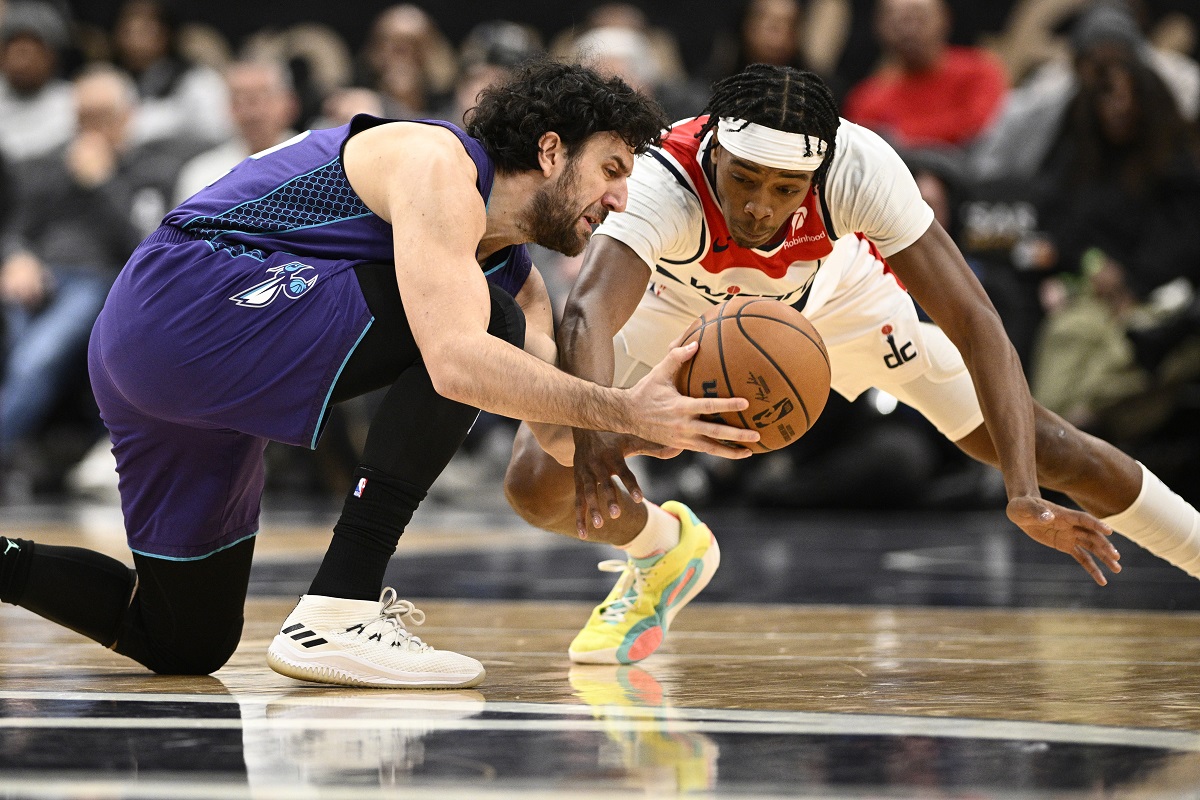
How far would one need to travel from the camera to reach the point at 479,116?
11.2 feet

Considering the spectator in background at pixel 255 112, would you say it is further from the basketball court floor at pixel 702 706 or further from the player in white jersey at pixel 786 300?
the player in white jersey at pixel 786 300

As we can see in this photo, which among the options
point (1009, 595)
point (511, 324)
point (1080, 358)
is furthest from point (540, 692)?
point (1080, 358)

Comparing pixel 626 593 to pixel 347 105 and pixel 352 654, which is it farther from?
pixel 347 105

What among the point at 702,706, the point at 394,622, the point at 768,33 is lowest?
the point at 702,706

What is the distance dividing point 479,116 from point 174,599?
124 cm

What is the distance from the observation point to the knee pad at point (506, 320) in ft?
10.4

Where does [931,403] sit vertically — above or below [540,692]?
above

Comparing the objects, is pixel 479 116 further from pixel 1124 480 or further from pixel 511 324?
pixel 1124 480

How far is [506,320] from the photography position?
3.19 m

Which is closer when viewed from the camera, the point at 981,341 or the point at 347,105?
the point at 981,341

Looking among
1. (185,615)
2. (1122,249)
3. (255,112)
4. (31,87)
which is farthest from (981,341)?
(31,87)

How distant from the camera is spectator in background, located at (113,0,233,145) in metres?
11.3

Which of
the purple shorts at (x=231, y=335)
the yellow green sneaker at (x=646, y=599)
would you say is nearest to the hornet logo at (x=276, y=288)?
the purple shorts at (x=231, y=335)

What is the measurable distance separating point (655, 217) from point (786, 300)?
1.71 feet
